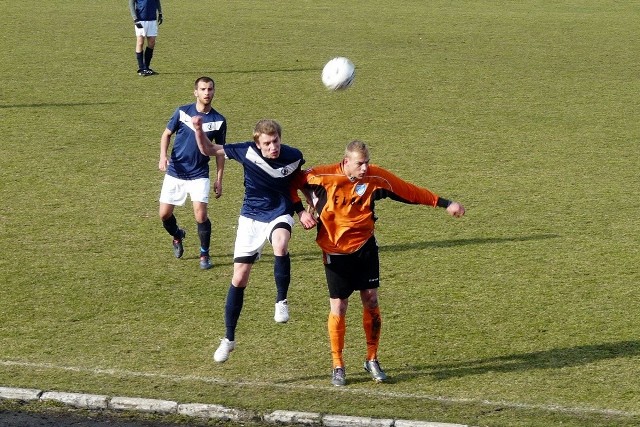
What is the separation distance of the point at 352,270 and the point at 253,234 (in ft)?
3.65

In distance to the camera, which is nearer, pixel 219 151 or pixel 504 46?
pixel 219 151

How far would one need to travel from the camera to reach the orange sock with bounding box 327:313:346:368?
31.9 feet

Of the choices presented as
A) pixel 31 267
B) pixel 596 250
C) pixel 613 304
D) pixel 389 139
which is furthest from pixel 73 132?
pixel 613 304

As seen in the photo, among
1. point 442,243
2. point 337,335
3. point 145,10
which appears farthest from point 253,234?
point 145,10

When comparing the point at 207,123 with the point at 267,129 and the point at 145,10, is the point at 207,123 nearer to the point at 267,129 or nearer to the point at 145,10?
the point at 267,129

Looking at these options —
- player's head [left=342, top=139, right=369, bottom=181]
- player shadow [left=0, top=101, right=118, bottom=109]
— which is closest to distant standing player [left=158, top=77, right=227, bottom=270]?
player's head [left=342, top=139, right=369, bottom=181]

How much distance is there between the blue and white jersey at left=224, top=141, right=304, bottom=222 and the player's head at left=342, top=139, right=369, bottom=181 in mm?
804

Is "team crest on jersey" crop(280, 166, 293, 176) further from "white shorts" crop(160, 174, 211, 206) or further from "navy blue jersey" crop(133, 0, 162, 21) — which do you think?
"navy blue jersey" crop(133, 0, 162, 21)

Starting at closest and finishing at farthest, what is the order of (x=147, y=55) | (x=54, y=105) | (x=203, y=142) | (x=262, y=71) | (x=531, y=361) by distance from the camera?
(x=203, y=142), (x=531, y=361), (x=54, y=105), (x=147, y=55), (x=262, y=71)

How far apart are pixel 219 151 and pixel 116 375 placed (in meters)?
2.24

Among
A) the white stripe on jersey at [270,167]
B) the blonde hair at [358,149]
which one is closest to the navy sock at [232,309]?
the white stripe on jersey at [270,167]

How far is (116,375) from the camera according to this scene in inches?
391

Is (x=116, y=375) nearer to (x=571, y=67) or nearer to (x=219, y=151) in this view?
(x=219, y=151)

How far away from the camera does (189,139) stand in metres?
13.1
